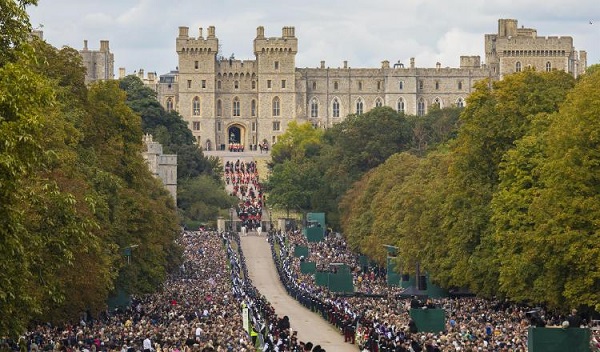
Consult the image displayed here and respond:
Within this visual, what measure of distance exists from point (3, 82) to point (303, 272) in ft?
162

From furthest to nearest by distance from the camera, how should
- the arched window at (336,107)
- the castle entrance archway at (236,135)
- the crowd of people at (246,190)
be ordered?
1. the arched window at (336,107)
2. the castle entrance archway at (236,135)
3. the crowd of people at (246,190)

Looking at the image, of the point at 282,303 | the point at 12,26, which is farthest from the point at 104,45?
the point at 12,26

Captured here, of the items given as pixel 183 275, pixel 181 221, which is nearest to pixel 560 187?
pixel 183 275

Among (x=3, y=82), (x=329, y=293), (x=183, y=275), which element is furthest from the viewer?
(x=183, y=275)

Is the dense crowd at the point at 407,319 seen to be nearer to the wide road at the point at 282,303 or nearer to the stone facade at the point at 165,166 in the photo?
the wide road at the point at 282,303

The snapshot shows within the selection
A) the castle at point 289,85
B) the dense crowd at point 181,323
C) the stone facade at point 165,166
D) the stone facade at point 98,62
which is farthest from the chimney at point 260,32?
the dense crowd at point 181,323

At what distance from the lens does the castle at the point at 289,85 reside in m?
149

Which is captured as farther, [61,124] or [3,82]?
[61,124]

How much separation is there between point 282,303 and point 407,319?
646 inches

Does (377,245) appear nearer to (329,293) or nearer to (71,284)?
(329,293)

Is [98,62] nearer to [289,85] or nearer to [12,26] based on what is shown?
[289,85]

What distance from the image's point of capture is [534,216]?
47.1m

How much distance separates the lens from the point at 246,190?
386ft

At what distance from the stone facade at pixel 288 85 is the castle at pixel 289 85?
86mm
